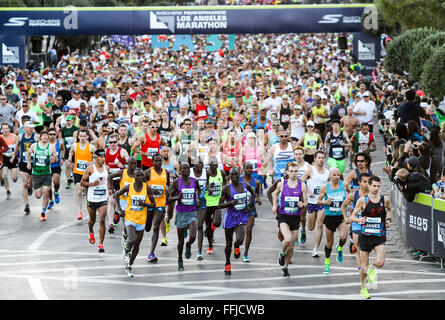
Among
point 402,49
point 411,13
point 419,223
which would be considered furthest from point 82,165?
point 411,13

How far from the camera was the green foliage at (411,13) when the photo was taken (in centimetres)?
2991

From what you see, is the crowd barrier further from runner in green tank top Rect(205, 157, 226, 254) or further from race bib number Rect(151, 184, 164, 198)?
race bib number Rect(151, 184, 164, 198)

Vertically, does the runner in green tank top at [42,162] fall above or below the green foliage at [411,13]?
below

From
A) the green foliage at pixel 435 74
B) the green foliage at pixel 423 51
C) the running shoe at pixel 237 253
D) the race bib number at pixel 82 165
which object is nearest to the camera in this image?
the running shoe at pixel 237 253

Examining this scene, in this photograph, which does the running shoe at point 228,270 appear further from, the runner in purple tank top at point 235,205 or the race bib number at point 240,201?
the race bib number at point 240,201

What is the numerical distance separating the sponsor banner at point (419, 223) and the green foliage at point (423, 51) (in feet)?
25.6

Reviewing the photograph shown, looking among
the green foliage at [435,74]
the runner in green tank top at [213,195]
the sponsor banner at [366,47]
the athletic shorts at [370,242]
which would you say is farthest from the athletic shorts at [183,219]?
the sponsor banner at [366,47]

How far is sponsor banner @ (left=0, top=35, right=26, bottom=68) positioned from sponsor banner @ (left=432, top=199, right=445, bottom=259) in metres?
22.4

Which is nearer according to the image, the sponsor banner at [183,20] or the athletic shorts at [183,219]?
the athletic shorts at [183,219]

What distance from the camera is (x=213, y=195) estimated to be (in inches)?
602

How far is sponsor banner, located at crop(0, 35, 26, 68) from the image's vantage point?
Answer: 33469 mm

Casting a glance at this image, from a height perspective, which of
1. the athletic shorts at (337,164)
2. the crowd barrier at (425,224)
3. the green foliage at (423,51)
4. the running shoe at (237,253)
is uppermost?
the green foliage at (423,51)

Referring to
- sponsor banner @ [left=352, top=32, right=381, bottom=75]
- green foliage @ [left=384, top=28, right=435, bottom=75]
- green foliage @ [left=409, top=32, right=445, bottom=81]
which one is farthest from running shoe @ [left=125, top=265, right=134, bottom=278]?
sponsor banner @ [left=352, top=32, right=381, bottom=75]

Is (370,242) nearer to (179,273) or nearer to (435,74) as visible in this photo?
(179,273)
